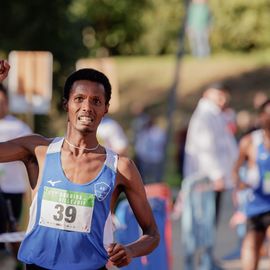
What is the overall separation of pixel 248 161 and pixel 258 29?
1170 inches

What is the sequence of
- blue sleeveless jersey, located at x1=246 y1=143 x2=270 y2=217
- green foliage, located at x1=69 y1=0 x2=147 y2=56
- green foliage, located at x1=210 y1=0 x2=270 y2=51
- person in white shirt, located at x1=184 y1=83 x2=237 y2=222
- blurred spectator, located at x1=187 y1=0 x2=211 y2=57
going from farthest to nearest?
green foliage, located at x1=210 y1=0 x2=270 y2=51 < green foliage, located at x1=69 y1=0 x2=147 y2=56 < blurred spectator, located at x1=187 y1=0 x2=211 y2=57 < person in white shirt, located at x1=184 y1=83 x2=237 y2=222 < blue sleeveless jersey, located at x1=246 y1=143 x2=270 y2=217

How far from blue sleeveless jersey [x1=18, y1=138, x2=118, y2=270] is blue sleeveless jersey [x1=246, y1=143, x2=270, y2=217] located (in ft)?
14.8

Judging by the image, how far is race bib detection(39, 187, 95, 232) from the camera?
Result: 5312 mm

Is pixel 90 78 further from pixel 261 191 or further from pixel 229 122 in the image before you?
pixel 229 122

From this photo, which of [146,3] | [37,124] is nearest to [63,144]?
[37,124]

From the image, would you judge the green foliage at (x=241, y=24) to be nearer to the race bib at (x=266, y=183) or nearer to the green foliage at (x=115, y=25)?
the green foliage at (x=115, y=25)

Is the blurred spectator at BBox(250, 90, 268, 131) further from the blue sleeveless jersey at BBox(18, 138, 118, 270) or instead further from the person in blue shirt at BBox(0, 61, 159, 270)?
the blue sleeveless jersey at BBox(18, 138, 118, 270)

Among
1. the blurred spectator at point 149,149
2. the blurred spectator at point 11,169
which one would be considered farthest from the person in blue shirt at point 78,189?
the blurred spectator at point 149,149

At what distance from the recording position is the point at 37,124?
18.6 meters

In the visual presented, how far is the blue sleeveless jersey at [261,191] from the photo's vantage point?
9.73m

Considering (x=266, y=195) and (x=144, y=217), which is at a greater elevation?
(x=144, y=217)

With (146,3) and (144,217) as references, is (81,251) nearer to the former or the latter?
(144,217)

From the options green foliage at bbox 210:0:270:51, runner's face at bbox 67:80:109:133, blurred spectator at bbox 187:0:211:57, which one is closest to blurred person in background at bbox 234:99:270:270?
runner's face at bbox 67:80:109:133

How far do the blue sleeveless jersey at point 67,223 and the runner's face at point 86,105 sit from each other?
0.22 meters
